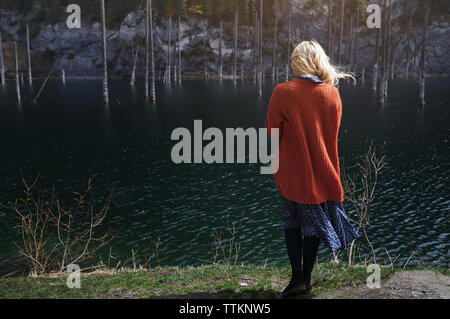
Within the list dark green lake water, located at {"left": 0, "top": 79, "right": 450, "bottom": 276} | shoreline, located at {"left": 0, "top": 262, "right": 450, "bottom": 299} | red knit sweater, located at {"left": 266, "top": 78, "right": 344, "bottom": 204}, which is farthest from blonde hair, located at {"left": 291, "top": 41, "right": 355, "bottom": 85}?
dark green lake water, located at {"left": 0, "top": 79, "right": 450, "bottom": 276}

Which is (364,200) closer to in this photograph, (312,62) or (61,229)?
(312,62)

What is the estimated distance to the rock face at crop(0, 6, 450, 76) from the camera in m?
114

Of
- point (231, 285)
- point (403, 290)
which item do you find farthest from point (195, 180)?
point (403, 290)

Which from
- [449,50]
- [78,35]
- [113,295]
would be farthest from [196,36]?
[113,295]

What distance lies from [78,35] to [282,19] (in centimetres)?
5642

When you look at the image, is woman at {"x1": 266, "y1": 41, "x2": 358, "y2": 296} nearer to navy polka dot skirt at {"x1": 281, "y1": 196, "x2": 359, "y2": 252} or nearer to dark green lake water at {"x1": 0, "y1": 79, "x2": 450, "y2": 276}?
navy polka dot skirt at {"x1": 281, "y1": 196, "x2": 359, "y2": 252}

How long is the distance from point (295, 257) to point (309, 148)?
1422mm

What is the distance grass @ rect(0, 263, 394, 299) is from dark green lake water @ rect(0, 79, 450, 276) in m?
4.96

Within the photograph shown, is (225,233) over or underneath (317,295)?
underneath

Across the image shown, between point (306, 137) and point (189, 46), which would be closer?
point (306, 137)

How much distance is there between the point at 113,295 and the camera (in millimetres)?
6867

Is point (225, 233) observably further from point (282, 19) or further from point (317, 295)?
point (282, 19)

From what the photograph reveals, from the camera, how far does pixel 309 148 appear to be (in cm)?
559

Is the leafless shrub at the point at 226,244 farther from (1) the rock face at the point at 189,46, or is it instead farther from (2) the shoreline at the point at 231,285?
(1) the rock face at the point at 189,46
